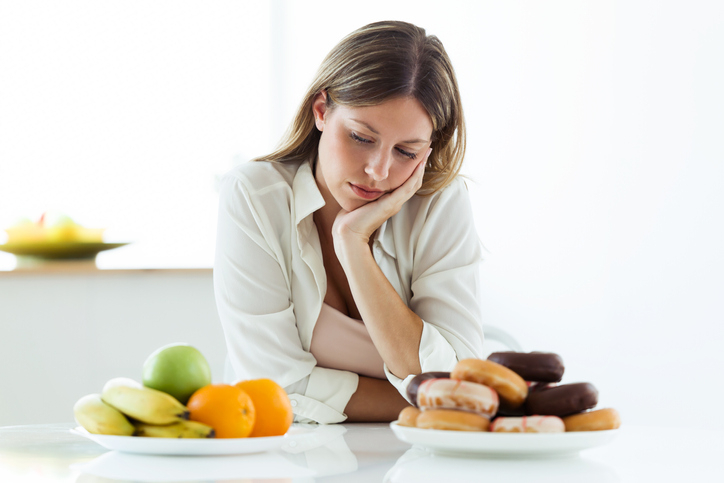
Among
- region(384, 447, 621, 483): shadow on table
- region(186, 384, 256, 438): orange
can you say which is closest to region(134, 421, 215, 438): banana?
region(186, 384, 256, 438): orange

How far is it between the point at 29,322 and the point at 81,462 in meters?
2.00

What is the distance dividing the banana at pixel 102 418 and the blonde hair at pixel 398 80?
29.6 inches

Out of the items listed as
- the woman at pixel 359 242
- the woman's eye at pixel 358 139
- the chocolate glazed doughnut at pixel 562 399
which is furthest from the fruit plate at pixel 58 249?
the chocolate glazed doughnut at pixel 562 399

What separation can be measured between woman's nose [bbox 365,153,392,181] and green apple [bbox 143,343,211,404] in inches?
25.5

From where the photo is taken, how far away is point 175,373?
0.79 meters

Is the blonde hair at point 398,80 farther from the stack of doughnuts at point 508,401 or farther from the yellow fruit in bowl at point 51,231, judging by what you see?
the yellow fruit in bowl at point 51,231

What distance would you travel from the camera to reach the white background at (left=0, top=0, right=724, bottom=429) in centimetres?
192

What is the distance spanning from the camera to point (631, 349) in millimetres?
2078

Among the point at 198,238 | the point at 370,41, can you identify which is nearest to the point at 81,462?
the point at 370,41

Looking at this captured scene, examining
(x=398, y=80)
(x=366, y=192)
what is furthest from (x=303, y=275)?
(x=398, y=80)

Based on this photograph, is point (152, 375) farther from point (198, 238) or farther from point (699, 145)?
point (198, 238)

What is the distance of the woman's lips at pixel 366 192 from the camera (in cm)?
144

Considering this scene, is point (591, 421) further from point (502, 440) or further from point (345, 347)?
point (345, 347)

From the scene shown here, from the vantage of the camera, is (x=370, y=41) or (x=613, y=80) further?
(x=613, y=80)
